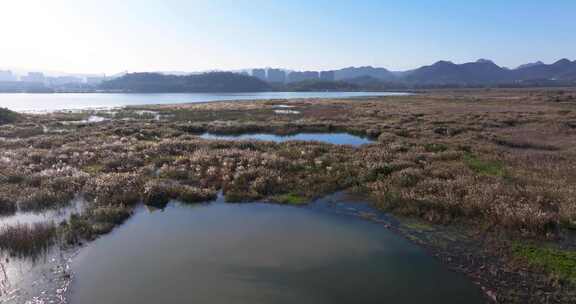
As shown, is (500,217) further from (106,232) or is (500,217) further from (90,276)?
(106,232)

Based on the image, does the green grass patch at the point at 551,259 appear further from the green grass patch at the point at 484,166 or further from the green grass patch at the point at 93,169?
the green grass patch at the point at 93,169

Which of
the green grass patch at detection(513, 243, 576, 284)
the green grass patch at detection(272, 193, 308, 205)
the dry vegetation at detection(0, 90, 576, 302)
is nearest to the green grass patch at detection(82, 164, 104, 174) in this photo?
the dry vegetation at detection(0, 90, 576, 302)

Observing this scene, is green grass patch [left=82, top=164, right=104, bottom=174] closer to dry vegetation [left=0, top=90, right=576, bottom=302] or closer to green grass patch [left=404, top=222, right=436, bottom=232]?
dry vegetation [left=0, top=90, right=576, bottom=302]

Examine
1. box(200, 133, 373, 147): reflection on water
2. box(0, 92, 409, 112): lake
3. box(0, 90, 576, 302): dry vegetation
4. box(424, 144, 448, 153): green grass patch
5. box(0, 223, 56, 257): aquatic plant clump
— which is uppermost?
box(0, 92, 409, 112): lake

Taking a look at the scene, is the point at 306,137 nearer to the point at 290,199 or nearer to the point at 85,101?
the point at 290,199

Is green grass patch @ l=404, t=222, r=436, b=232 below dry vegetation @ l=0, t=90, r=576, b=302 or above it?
below

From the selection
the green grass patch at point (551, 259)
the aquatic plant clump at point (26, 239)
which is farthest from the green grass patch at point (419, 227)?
the aquatic plant clump at point (26, 239)

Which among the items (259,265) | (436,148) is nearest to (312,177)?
(259,265)
